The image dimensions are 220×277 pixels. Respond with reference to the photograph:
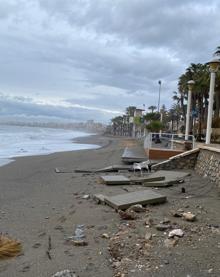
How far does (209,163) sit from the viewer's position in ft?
46.3

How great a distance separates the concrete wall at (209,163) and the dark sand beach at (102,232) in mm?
432

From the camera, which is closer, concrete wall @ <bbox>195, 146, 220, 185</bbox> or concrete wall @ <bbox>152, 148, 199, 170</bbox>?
concrete wall @ <bbox>195, 146, 220, 185</bbox>

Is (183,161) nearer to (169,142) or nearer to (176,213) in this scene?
(169,142)

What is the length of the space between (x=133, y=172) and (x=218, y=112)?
2924 centimetres

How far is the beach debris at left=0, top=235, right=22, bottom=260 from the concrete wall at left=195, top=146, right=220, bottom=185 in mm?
7658

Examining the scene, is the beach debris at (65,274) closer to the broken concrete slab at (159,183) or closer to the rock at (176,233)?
the rock at (176,233)

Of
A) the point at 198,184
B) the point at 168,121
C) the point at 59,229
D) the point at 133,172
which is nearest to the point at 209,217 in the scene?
the point at 59,229

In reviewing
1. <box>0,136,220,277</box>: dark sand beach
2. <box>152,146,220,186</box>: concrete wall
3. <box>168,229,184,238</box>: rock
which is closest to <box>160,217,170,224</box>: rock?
<box>0,136,220,277</box>: dark sand beach

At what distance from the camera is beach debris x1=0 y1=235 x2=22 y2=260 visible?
599cm

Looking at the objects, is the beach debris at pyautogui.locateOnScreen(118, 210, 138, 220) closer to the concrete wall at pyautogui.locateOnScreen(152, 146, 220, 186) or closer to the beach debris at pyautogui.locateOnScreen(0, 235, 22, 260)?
the beach debris at pyautogui.locateOnScreen(0, 235, 22, 260)

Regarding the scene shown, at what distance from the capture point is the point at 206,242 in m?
6.12

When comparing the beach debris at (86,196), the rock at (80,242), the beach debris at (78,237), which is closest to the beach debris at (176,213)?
the beach debris at (78,237)

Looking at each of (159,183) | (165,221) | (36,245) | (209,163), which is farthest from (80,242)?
(209,163)

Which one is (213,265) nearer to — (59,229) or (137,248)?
(137,248)
